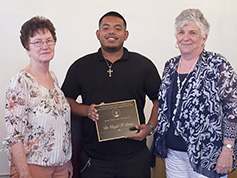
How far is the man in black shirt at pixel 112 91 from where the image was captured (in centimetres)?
185

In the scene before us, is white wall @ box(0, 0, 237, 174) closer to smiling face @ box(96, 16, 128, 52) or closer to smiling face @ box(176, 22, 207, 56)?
smiling face @ box(96, 16, 128, 52)

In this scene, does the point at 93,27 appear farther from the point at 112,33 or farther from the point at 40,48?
the point at 40,48

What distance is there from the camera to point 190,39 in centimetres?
154

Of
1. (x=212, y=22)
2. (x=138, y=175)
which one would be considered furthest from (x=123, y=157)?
(x=212, y=22)

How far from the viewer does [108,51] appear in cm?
192

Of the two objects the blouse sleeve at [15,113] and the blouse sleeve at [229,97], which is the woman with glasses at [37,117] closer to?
the blouse sleeve at [15,113]

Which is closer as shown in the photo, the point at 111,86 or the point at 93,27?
the point at 111,86

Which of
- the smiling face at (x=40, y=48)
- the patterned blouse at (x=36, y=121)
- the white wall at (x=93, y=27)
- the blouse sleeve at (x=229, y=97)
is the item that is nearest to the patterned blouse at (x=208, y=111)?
the blouse sleeve at (x=229, y=97)

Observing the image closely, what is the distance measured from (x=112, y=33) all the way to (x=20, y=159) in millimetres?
1042

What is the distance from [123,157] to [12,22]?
1.68 meters

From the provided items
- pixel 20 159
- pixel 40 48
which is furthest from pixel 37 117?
pixel 40 48

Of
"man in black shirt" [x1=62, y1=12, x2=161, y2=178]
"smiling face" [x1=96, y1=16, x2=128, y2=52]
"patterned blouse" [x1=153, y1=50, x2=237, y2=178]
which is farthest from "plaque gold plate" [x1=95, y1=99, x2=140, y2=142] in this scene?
"smiling face" [x1=96, y1=16, x2=128, y2=52]

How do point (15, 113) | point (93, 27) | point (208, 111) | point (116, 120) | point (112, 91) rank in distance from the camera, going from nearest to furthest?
1. point (15, 113)
2. point (208, 111)
3. point (116, 120)
4. point (112, 91)
5. point (93, 27)

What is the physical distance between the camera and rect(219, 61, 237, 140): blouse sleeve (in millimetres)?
1425
